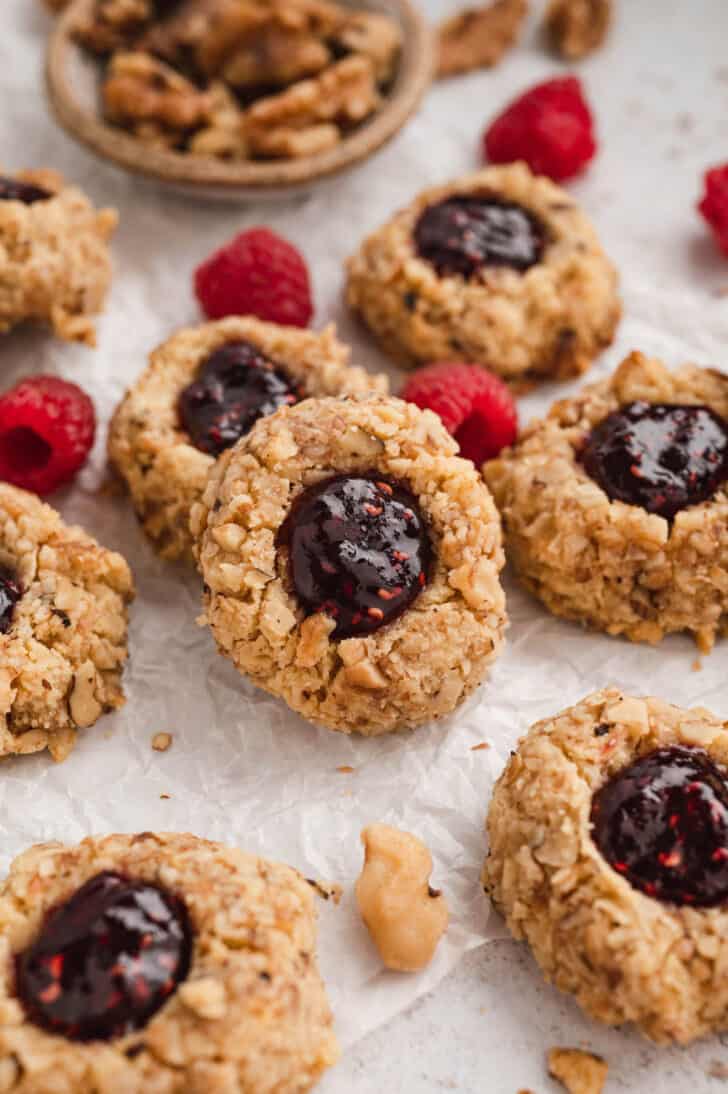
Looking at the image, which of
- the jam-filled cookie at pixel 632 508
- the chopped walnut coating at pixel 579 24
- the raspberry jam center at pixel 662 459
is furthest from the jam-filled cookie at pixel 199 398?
the chopped walnut coating at pixel 579 24

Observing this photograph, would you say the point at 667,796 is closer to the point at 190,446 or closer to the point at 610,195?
the point at 190,446

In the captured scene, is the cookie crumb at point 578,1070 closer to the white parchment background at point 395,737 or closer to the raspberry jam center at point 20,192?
the white parchment background at point 395,737

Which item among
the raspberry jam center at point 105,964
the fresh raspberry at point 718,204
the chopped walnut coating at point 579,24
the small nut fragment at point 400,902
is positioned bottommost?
the small nut fragment at point 400,902

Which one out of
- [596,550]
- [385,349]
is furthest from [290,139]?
[596,550]

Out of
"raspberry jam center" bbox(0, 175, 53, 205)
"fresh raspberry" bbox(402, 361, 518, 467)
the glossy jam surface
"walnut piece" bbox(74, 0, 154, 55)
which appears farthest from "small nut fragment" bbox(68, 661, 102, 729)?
"walnut piece" bbox(74, 0, 154, 55)

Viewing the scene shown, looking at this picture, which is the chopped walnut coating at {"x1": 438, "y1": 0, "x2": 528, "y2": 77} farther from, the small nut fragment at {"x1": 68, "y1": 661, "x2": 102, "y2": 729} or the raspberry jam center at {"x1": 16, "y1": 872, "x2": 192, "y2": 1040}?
the raspberry jam center at {"x1": 16, "y1": 872, "x2": 192, "y2": 1040}

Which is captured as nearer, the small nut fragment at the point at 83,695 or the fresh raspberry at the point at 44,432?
the small nut fragment at the point at 83,695

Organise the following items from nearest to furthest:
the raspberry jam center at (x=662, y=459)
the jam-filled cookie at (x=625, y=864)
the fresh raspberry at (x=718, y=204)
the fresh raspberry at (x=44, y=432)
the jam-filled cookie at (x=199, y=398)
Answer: the jam-filled cookie at (x=625, y=864)
the raspberry jam center at (x=662, y=459)
the jam-filled cookie at (x=199, y=398)
the fresh raspberry at (x=44, y=432)
the fresh raspberry at (x=718, y=204)
